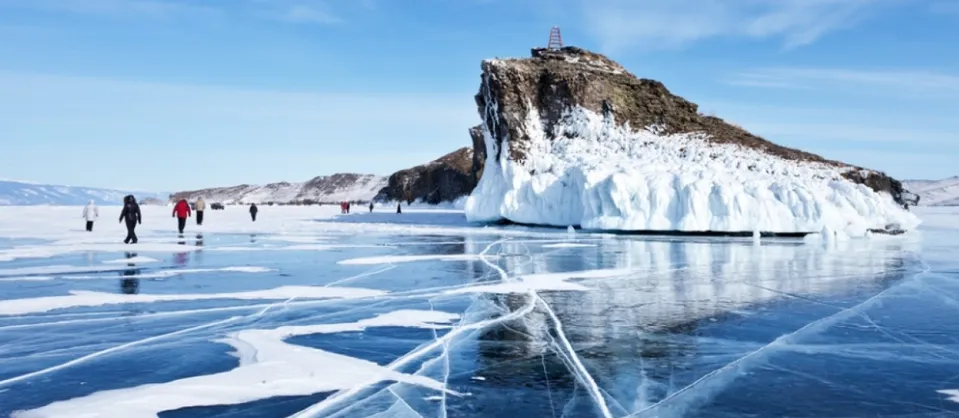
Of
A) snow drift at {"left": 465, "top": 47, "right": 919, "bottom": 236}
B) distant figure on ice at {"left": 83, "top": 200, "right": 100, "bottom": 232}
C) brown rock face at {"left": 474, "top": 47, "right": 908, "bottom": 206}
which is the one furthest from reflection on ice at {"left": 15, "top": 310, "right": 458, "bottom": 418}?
brown rock face at {"left": 474, "top": 47, "right": 908, "bottom": 206}

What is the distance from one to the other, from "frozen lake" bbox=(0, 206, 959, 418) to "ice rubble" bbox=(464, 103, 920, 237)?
10.5 metres

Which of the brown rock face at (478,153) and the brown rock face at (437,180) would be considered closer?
the brown rock face at (478,153)

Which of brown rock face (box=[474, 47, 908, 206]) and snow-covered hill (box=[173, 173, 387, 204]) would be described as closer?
brown rock face (box=[474, 47, 908, 206])

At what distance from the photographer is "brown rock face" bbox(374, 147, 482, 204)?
9375 cm

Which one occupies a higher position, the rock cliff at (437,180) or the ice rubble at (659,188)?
the rock cliff at (437,180)

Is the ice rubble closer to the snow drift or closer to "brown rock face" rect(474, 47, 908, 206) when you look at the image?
the snow drift

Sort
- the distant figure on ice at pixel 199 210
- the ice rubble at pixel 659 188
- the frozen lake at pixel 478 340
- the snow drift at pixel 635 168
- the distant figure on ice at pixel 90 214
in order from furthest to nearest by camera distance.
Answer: the distant figure on ice at pixel 199 210 → the distant figure on ice at pixel 90 214 → the snow drift at pixel 635 168 → the ice rubble at pixel 659 188 → the frozen lake at pixel 478 340

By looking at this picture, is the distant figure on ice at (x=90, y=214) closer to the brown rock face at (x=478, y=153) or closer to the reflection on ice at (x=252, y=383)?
the reflection on ice at (x=252, y=383)

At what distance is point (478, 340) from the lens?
21.4ft

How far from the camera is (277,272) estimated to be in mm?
12359

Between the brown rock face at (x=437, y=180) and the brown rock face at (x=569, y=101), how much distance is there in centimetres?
4787

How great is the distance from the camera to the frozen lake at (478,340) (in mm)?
4555

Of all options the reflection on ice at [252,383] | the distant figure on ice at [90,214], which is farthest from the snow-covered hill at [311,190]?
the reflection on ice at [252,383]

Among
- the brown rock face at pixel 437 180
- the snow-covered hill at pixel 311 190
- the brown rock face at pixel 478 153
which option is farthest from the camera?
the snow-covered hill at pixel 311 190
